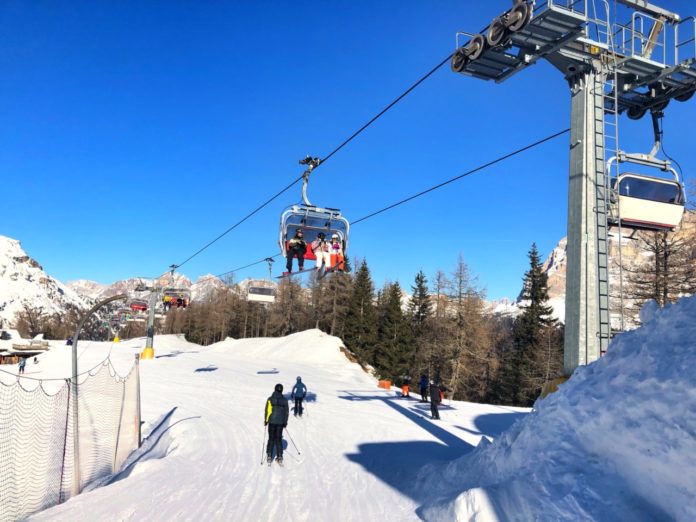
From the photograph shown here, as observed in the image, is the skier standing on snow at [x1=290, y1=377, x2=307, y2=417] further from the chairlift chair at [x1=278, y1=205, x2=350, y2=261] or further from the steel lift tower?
the steel lift tower

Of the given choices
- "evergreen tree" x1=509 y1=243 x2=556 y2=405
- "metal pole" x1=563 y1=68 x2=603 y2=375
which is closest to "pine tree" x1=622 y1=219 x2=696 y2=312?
"evergreen tree" x1=509 y1=243 x2=556 y2=405

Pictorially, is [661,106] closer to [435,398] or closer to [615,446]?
[615,446]

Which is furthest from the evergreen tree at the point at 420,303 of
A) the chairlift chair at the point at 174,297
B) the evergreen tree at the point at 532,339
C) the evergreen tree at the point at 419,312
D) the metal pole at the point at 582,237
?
the metal pole at the point at 582,237

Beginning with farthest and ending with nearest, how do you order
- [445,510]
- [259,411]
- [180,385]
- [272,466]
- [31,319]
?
1. [31,319]
2. [180,385]
3. [259,411]
4. [272,466]
5. [445,510]

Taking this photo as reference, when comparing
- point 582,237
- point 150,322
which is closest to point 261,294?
point 150,322

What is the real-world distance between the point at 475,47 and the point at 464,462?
7947mm

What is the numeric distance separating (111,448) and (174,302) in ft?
96.7

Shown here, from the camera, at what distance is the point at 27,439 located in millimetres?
12547

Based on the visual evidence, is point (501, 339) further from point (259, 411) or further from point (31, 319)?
point (31, 319)

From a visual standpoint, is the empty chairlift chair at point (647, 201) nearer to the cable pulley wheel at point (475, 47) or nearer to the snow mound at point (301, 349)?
the cable pulley wheel at point (475, 47)

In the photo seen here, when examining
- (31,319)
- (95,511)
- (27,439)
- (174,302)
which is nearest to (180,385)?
(27,439)

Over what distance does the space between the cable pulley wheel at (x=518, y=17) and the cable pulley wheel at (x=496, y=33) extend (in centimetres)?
16

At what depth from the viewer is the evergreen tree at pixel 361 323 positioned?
2307 inches

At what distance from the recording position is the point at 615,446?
208 inches
